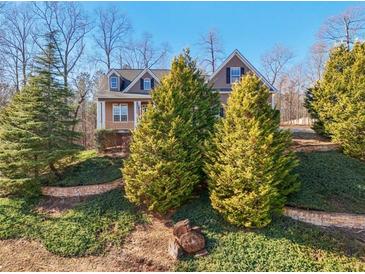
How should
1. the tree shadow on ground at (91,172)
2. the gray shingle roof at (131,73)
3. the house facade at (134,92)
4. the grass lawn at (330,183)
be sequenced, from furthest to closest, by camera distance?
the gray shingle roof at (131,73), the house facade at (134,92), the tree shadow on ground at (91,172), the grass lawn at (330,183)

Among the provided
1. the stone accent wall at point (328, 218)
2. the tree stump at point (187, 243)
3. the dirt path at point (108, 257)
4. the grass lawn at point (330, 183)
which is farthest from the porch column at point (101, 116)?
the stone accent wall at point (328, 218)

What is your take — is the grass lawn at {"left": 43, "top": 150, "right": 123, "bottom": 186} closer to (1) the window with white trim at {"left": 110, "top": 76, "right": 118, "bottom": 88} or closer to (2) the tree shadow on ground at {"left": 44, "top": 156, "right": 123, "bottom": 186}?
(2) the tree shadow on ground at {"left": 44, "top": 156, "right": 123, "bottom": 186}

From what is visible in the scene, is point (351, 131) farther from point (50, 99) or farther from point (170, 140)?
point (50, 99)

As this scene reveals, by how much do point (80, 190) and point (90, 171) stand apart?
180cm

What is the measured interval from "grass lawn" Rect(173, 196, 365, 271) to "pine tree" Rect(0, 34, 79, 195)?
28.6ft

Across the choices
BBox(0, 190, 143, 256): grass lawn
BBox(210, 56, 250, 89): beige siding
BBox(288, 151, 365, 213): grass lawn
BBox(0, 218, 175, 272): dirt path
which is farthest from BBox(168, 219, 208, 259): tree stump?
BBox(210, 56, 250, 89): beige siding

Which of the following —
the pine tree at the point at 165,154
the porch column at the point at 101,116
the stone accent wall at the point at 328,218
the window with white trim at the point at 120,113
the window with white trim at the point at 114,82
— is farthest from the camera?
the window with white trim at the point at 114,82

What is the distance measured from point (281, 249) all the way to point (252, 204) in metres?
1.62

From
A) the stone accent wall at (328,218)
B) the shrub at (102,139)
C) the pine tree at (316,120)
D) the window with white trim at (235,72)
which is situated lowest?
the stone accent wall at (328,218)

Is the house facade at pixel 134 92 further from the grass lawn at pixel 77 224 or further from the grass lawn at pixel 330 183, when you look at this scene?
the grass lawn at pixel 77 224

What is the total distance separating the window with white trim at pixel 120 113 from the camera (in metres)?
21.8

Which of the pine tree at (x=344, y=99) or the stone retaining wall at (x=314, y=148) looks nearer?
the pine tree at (x=344, y=99)

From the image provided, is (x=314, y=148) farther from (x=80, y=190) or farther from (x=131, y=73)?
(x=131, y=73)

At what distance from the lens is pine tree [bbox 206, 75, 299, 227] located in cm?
943
